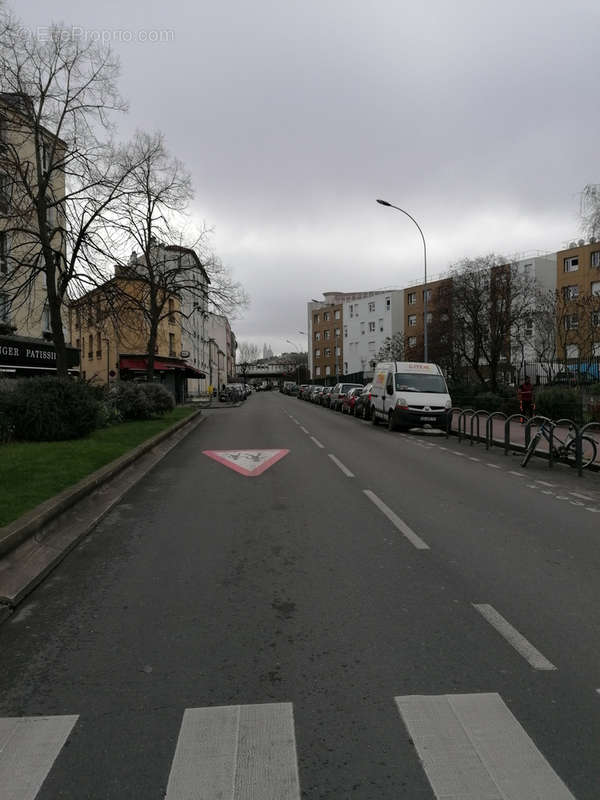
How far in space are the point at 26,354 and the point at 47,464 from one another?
19.1 metres

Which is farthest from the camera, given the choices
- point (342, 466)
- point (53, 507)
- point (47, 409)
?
point (47, 409)

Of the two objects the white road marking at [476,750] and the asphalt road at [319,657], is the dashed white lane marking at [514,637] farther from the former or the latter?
the white road marking at [476,750]

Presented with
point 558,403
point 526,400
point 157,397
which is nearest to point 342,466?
point 526,400

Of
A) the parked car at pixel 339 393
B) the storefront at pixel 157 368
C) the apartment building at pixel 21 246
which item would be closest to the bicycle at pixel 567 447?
the apartment building at pixel 21 246

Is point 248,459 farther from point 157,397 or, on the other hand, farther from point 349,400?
point 349,400

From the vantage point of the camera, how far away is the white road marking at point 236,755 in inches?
93.2

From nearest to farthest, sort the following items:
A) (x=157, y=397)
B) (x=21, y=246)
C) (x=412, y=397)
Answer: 1. (x=412, y=397)
2. (x=21, y=246)
3. (x=157, y=397)

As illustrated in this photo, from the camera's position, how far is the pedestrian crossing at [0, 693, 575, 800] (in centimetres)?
236

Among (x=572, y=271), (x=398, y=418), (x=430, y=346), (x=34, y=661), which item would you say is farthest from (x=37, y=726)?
(x=572, y=271)

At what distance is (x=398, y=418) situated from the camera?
20172 mm

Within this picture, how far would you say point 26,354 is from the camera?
26828 mm

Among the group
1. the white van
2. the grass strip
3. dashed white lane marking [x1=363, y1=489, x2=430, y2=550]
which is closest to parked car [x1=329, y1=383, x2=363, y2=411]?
the white van

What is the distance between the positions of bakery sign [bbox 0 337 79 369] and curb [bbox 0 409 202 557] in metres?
16.2

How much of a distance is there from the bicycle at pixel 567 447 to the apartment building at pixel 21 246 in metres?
13.8
